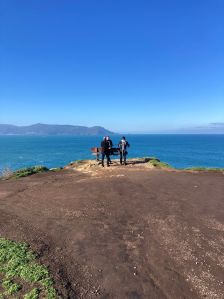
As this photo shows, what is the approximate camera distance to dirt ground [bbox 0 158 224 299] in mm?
7121

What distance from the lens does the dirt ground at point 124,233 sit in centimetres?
712

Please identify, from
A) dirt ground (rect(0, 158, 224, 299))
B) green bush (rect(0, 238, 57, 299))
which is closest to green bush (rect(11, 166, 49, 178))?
dirt ground (rect(0, 158, 224, 299))

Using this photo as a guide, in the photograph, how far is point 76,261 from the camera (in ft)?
26.3

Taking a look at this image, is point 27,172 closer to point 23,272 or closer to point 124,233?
point 124,233

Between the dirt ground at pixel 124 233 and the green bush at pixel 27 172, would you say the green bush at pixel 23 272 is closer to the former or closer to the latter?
the dirt ground at pixel 124 233

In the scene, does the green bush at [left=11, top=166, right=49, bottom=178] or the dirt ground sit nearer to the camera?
the dirt ground

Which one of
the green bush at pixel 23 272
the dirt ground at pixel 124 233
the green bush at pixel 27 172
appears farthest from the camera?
the green bush at pixel 27 172

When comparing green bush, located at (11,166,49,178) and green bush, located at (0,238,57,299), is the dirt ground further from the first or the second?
green bush, located at (11,166,49,178)

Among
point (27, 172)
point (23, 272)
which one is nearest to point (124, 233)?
point (23, 272)

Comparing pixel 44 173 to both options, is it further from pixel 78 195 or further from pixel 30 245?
pixel 30 245

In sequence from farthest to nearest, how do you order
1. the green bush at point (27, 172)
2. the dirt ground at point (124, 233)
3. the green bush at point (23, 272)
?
the green bush at point (27, 172)
the dirt ground at point (124, 233)
the green bush at point (23, 272)

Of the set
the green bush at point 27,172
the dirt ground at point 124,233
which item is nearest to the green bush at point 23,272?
the dirt ground at point 124,233

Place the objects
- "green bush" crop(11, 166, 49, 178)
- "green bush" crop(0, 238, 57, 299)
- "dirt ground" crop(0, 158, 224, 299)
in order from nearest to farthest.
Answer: "green bush" crop(0, 238, 57, 299)
"dirt ground" crop(0, 158, 224, 299)
"green bush" crop(11, 166, 49, 178)

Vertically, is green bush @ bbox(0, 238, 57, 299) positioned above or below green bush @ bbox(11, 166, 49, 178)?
above
